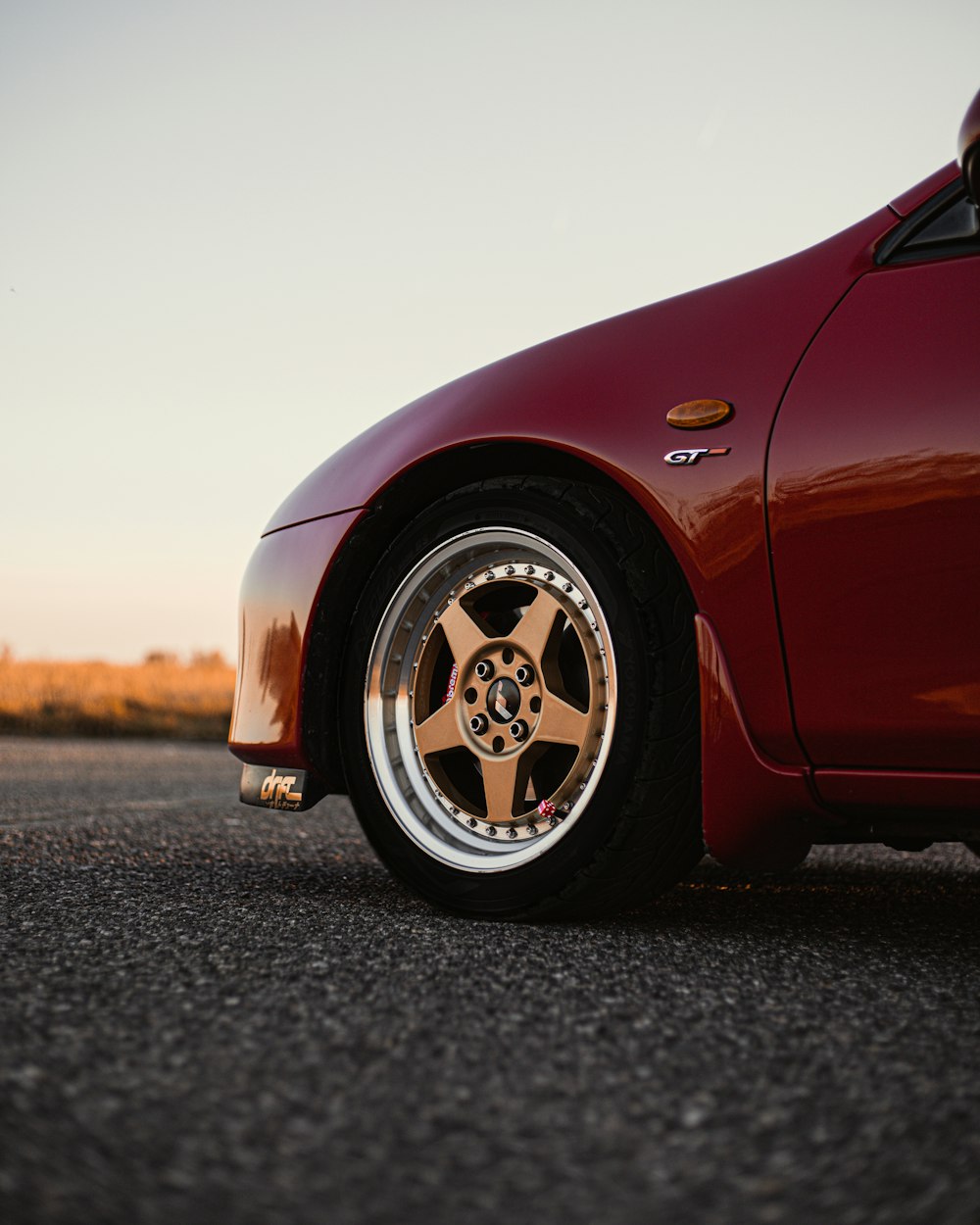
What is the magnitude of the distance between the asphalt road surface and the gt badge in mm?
823

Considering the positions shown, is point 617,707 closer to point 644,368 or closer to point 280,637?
point 644,368

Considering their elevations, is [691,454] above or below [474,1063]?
above

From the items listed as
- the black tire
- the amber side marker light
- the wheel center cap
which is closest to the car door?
the amber side marker light

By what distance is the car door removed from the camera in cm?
170

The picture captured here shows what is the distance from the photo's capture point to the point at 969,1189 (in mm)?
966

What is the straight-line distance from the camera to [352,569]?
7.95ft

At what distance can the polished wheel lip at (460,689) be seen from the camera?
6.69 ft

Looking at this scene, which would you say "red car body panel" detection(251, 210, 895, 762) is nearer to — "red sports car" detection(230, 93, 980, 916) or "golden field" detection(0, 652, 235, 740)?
"red sports car" detection(230, 93, 980, 916)

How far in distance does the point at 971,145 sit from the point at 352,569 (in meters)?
1.40

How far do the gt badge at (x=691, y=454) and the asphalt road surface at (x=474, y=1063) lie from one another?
2.70 ft

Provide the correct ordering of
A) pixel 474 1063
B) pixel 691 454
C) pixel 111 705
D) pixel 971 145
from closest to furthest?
pixel 474 1063
pixel 971 145
pixel 691 454
pixel 111 705

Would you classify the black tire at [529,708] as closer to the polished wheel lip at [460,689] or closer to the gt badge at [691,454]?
the polished wheel lip at [460,689]

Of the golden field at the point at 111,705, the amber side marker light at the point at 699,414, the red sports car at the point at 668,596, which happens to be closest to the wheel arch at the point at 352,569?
the red sports car at the point at 668,596

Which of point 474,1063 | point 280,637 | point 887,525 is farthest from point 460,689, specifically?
point 474,1063
